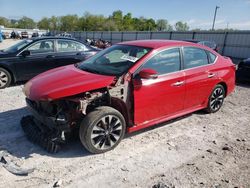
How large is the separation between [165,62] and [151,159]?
67.6 inches

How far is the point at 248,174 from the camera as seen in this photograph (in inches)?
131

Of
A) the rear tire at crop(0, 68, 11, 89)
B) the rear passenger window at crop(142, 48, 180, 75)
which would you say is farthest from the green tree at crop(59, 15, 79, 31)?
the rear passenger window at crop(142, 48, 180, 75)

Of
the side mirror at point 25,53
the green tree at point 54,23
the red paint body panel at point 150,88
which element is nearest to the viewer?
the red paint body panel at point 150,88

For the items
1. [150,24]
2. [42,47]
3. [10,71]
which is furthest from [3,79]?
[150,24]

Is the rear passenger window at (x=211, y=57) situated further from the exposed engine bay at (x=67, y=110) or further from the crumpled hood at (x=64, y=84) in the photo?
the crumpled hood at (x=64, y=84)

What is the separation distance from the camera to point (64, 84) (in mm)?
3699

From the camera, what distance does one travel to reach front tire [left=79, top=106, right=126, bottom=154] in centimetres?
353

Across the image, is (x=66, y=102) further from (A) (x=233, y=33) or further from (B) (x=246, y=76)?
(A) (x=233, y=33)

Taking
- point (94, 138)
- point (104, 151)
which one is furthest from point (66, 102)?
point (104, 151)

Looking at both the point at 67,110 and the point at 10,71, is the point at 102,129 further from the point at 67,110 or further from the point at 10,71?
the point at 10,71

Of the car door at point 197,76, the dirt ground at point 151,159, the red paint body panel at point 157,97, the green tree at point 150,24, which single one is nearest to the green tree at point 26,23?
the green tree at point 150,24

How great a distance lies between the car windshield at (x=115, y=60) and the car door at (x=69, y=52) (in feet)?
11.7

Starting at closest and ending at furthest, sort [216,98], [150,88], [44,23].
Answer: [150,88]
[216,98]
[44,23]

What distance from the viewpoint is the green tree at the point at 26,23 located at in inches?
4796
